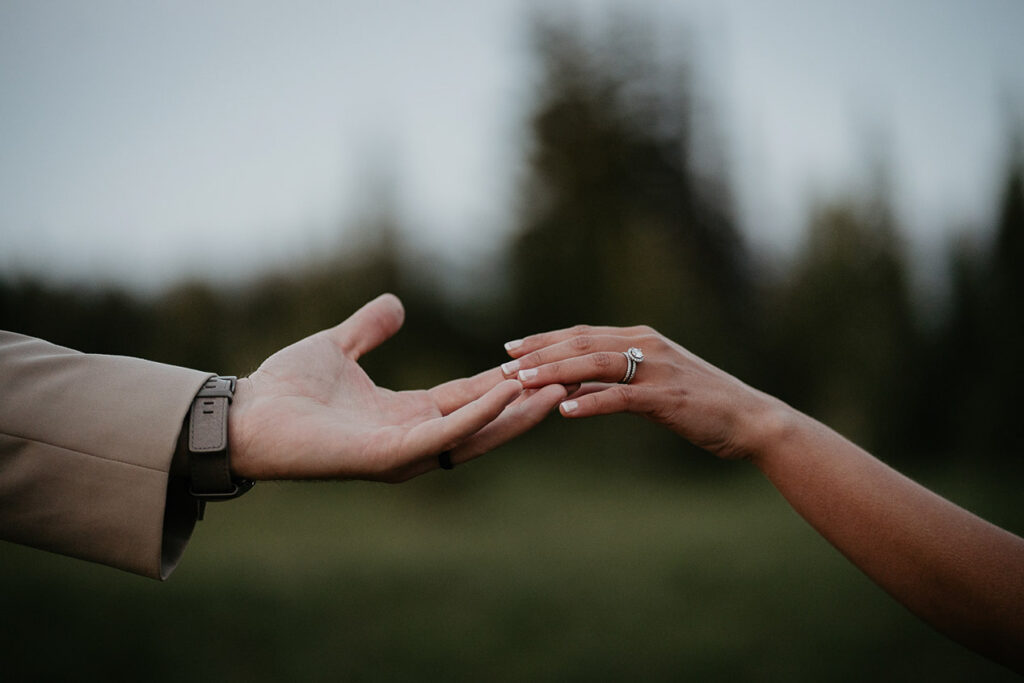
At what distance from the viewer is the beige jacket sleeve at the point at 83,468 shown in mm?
1976

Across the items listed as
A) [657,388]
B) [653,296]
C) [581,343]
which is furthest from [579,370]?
[653,296]

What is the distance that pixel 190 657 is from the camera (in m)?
7.79

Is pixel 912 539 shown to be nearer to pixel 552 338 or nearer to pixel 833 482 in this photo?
pixel 833 482

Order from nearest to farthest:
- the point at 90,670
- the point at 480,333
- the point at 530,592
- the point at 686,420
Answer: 1. the point at 686,420
2. the point at 90,670
3. the point at 530,592
4. the point at 480,333

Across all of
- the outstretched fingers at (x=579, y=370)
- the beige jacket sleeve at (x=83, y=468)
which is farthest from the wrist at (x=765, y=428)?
the beige jacket sleeve at (x=83, y=468)

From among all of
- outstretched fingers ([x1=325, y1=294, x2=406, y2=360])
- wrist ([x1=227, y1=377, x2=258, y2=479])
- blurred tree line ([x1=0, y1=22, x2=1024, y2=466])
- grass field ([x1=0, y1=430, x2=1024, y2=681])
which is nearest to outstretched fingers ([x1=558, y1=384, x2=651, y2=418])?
outstretched fingers ([x1=325, y1=294, x2=406, y2=360])

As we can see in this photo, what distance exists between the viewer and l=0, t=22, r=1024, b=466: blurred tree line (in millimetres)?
13078

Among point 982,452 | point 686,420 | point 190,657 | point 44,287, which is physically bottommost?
point 982,452

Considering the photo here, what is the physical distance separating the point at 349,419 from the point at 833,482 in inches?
54.4

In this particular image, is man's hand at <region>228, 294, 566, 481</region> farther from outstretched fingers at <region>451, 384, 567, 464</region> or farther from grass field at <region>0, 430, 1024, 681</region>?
grass field at <region>0, 430, 1024, 681</region>

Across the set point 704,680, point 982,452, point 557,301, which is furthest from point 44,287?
point 982,452

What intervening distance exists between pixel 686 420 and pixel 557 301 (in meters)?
11.9

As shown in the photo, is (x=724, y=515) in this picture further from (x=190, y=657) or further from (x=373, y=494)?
(x=190, y=657)

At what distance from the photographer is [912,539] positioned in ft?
6.63
